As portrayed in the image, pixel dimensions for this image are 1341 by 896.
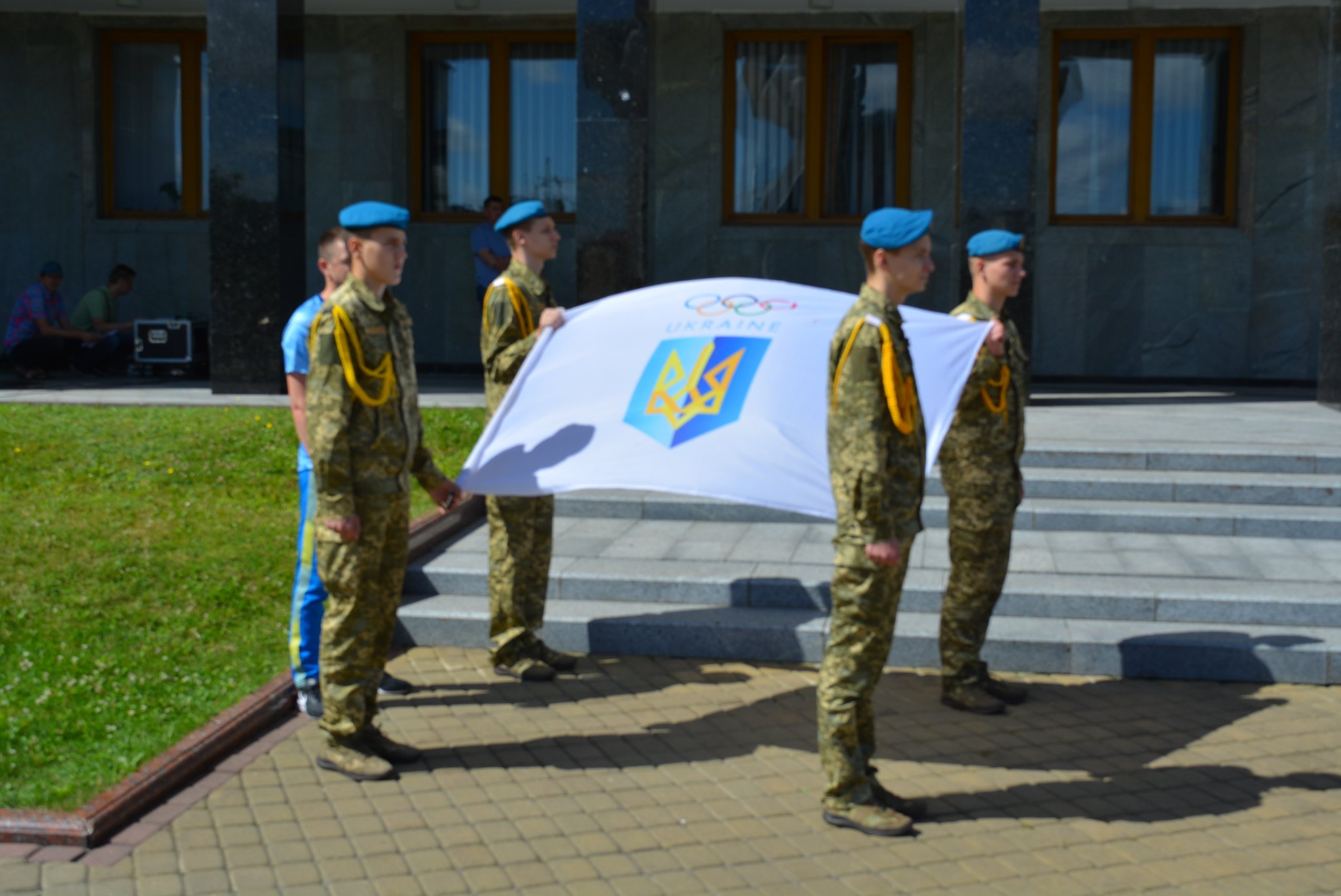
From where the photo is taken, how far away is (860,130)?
18141 millimetres

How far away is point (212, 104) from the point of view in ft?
48.0

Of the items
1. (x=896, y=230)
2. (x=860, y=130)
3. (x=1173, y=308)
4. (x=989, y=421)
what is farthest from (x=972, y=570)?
(x=860, y=130)

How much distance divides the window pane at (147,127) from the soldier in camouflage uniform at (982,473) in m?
14.7

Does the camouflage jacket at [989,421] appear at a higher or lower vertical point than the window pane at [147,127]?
lower

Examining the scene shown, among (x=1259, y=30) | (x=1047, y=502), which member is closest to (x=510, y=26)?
(x=1259, y=30)

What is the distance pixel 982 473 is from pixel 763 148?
12211mm

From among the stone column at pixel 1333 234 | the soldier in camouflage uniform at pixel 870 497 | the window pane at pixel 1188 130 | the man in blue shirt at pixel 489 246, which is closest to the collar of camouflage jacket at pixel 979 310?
the soldier in camouflage uniform at pixel 870 497

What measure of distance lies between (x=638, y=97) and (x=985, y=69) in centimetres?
324

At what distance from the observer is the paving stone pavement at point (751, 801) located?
5.01m

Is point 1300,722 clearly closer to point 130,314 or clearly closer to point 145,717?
point 145,717

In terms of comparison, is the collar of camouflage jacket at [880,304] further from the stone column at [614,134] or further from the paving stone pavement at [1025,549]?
the stone column at [614,134]

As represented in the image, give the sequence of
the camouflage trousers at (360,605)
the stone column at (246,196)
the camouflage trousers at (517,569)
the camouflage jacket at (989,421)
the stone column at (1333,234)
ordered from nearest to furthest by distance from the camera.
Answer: the camouflage trousers at (360,605)
the camouflage jacket at (989,421)
the camouflage trousers at (517,569)
the stone column at (1333,234)
the stone column at (246,196)

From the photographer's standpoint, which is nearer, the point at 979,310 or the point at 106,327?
the point at 979,310

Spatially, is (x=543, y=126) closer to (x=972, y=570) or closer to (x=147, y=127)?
(x=147, y=127)
